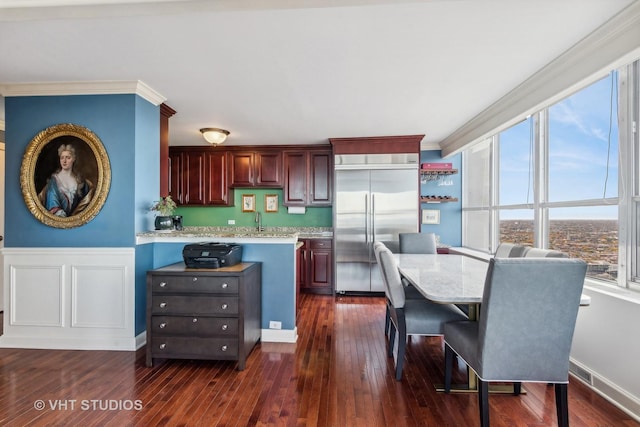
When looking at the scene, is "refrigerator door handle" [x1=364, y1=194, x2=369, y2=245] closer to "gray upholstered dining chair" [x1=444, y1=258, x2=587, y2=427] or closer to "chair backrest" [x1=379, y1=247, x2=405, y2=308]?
"chair backrest" [x1=379, y1=247, x2=405, y2=308]

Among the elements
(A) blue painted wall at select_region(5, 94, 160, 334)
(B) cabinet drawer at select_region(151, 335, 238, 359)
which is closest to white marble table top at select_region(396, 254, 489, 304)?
(B) cabinet drawer at select_region(151, 335, 238, 359)

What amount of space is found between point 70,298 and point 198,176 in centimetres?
269

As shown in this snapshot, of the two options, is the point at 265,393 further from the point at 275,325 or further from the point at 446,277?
the point at 446,277

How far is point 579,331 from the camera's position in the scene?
2.14m

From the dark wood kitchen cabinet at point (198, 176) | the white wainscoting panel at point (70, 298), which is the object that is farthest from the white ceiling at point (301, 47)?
the dark wood kitchen cabinet at point (198, 176)

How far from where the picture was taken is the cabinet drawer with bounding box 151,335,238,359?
2.31m

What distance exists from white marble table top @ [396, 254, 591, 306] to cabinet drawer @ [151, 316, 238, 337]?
1.42 m

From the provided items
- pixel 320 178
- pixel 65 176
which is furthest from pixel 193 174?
pixel 65 176

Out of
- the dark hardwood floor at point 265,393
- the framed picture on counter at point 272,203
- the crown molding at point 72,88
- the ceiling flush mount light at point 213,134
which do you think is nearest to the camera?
the dark hardwood floor at point 265,393

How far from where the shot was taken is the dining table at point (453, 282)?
1.63 meters

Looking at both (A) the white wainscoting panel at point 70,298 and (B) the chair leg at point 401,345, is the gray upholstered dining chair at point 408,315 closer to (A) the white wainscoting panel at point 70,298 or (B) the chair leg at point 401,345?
(B) the chair leg at point 401,345

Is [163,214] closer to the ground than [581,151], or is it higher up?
closer to the ground

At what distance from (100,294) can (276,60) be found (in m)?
2.48

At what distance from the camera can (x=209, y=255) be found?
2480 millimetres
